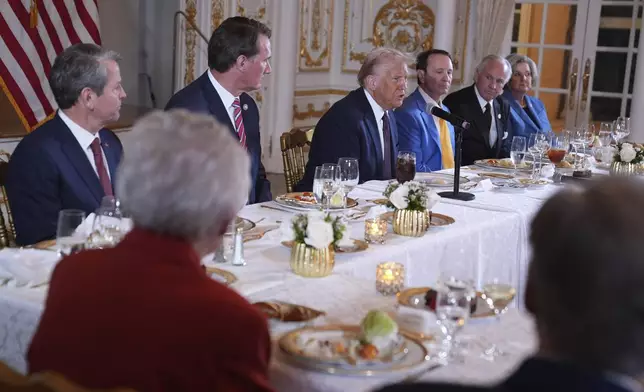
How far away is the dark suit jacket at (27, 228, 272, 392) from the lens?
4.35 ft

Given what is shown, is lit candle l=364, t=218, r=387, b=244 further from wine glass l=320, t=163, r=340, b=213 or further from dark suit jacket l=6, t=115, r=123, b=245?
dark suit jacket l=6, t=115, r=123, b=245

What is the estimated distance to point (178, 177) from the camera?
1408mm

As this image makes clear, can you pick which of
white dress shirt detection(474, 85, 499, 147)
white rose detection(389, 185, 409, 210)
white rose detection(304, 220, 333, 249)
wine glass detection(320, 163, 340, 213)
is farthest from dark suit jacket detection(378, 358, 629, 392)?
white dress shirt detection(474, 85, 499, 147)

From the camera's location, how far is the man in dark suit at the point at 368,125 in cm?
411

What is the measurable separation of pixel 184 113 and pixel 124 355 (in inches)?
16.9

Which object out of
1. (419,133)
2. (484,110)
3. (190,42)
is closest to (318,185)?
(419,133)

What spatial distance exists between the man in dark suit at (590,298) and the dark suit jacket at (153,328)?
1.09 feet

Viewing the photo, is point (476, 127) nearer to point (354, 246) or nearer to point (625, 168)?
point (625, 168)

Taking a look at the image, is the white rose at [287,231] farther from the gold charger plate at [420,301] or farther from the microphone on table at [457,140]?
A: the microphone on table at [457,140]

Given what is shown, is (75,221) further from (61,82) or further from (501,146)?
(501,146)

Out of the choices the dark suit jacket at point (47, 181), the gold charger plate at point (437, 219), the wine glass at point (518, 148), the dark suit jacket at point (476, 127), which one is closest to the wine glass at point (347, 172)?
the gold charger plate at point (437, 219)

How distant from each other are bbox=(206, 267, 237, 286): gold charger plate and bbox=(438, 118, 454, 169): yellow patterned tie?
9.23 feet

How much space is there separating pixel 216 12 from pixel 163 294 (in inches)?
241

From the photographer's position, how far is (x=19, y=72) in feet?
22.0
